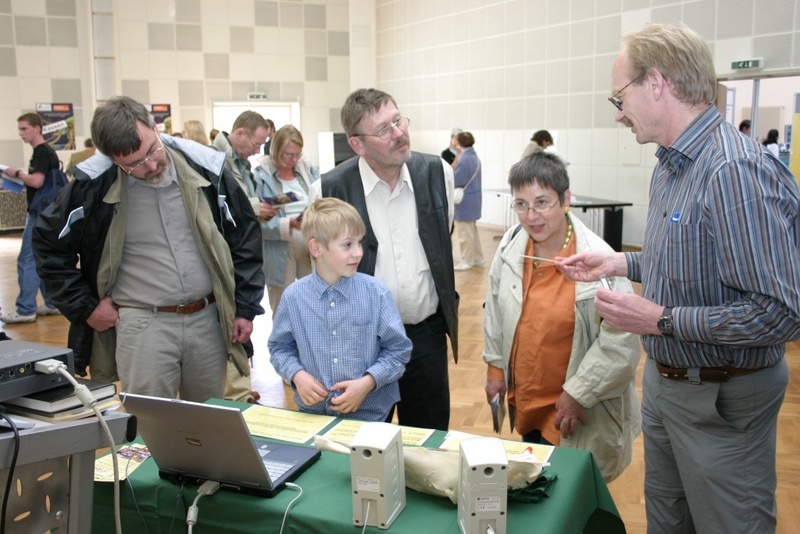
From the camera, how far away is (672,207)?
1.89 meters

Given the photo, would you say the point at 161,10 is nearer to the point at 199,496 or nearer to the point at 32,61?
the point at 32,61

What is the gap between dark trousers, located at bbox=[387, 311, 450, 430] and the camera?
283cm

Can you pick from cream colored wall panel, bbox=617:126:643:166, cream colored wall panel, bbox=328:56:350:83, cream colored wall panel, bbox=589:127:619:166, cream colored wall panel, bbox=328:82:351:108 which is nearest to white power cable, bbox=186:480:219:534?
cream colored wall panel, bbox=617:126:643:166

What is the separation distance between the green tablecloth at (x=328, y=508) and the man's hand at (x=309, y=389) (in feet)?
0.93

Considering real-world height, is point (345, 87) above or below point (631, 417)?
above

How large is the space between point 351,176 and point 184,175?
0.66 meters

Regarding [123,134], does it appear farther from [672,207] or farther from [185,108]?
[185,108]

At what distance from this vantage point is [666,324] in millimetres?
1826

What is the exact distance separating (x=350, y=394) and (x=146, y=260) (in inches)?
43.6

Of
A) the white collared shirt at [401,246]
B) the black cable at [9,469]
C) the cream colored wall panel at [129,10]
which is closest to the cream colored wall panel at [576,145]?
the cream colored wall panel at [129,10]

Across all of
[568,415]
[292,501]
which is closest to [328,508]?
[292,501]

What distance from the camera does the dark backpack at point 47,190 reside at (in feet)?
22.4

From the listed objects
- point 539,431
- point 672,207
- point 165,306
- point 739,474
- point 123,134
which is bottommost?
point 539,431

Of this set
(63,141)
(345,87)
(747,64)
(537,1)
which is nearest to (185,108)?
(63,141)
